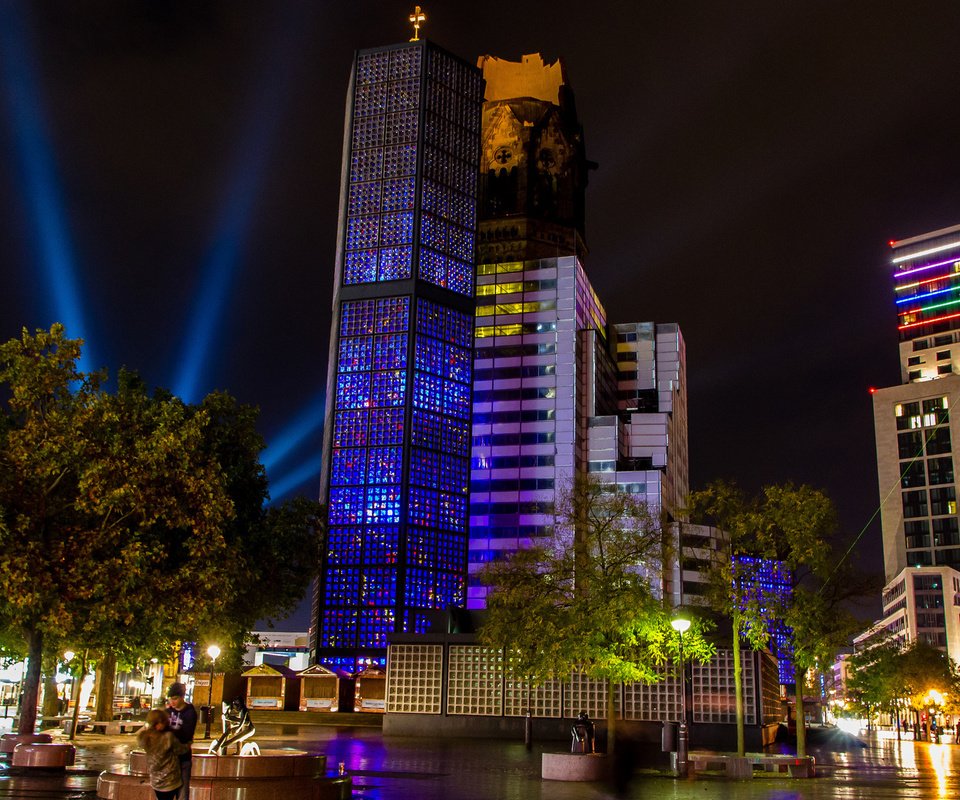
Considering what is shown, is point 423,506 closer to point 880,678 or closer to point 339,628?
point 339,628

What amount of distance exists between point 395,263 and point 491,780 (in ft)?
346

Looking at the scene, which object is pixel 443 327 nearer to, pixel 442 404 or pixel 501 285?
pixel 442 404

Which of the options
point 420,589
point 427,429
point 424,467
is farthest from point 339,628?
point 427,429

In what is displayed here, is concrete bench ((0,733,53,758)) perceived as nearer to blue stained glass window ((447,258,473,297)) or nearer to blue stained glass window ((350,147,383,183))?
blue stained glass window ((447,258,473,297))

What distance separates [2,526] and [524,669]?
2266 cm

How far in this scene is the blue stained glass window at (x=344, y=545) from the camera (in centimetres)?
12406

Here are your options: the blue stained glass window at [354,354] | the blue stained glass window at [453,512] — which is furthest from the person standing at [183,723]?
the blue stained glass window at [354,354]

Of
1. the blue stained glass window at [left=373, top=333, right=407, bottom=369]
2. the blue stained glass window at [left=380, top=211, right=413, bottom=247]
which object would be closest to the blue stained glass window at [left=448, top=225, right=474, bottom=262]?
the blue stained glass window at [left=380, top=211, right=413, bottom=247]

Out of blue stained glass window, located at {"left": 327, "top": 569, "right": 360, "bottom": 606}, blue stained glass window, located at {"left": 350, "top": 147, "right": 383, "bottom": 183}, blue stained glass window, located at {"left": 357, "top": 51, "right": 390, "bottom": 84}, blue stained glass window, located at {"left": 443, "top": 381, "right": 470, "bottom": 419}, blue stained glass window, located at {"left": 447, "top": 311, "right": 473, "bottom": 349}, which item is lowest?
blue stained glass window, located at {"left": 327, "top": 569, "right": 360, "bottom": 606}

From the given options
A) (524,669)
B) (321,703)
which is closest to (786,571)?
(524,669)

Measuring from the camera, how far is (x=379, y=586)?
122m

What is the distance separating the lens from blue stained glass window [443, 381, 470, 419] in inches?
5148

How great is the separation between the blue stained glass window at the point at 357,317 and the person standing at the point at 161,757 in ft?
379

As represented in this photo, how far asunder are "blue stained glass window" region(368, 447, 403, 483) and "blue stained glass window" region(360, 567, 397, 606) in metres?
11.1
